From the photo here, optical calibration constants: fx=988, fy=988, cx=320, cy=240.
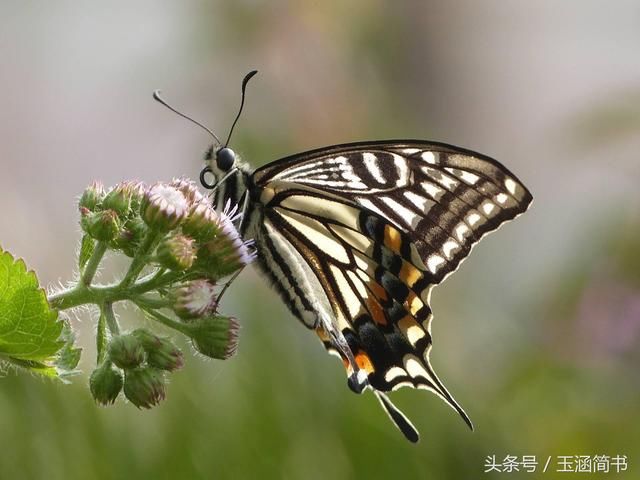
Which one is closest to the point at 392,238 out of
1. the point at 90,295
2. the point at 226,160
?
the point at 226,160

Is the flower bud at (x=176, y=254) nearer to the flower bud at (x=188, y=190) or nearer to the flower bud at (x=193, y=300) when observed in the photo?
the flower bud at (x=193, y=300)

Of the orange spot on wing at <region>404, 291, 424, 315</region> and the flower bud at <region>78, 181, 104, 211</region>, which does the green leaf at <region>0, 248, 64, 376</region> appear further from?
the orange spot on wing at <region>404, 291, 424, 315</region>

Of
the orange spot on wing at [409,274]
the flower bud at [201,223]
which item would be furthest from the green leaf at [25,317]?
the orange spot on wing at [409,274]

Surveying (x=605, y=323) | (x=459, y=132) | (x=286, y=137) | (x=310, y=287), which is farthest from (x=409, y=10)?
(x=310, y=287)

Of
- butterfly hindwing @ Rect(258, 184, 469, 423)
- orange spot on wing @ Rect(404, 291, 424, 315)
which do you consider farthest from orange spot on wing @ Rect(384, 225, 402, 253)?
orange spot on wing @ Rect(404, 291, 424, 315)

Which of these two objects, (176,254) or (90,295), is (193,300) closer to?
(176,254)
